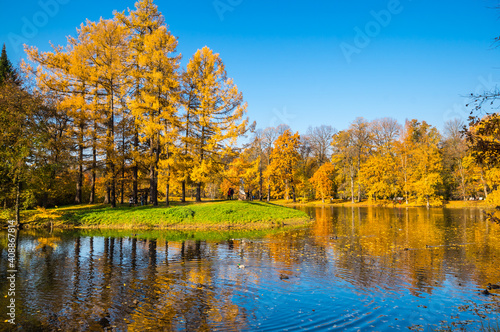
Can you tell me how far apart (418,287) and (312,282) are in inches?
116

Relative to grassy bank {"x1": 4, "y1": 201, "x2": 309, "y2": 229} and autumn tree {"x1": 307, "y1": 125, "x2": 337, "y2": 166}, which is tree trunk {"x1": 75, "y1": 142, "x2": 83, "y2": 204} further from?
autumn tree {"x1": 307, "y1": 125, "x2": 337, "y2": 166}

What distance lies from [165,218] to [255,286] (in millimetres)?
16639

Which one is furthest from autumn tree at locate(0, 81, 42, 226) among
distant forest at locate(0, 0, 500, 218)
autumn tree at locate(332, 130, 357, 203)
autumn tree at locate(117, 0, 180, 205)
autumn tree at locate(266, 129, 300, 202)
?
autumn tree at locate(332, 130, 357, 203)

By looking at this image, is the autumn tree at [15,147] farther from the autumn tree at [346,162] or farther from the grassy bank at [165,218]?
the autumn tree at [346,162]

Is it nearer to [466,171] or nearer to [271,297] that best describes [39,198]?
[271,297]

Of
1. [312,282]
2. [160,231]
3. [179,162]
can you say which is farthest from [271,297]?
[179,162]

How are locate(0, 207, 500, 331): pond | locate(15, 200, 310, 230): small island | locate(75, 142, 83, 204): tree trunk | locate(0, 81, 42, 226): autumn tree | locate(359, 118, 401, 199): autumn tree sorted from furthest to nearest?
locate(359, 118, 401, 199): autumn tree
locate(75, 142, 83, 204): tree trunk
locate(15, 200, 310, 230): small island
locate(0, 81, 42, 226): autumn tree
locate(0, 207, 500, 331): pond

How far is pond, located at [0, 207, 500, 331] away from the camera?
6945mm

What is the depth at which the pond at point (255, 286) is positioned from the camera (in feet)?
22.8

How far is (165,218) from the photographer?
24750 millimetres

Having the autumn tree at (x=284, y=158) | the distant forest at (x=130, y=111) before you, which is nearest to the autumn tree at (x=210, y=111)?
the distant forest at (x=130, y=111)

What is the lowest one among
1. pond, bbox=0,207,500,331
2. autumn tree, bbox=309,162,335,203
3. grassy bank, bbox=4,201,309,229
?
pond, bbox=0,207,500,331

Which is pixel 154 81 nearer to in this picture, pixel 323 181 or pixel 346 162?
pixel 323 181

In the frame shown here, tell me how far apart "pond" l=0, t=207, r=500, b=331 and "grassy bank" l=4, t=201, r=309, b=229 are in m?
7.48
